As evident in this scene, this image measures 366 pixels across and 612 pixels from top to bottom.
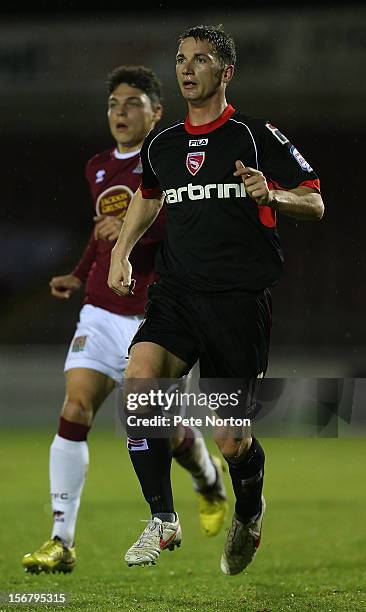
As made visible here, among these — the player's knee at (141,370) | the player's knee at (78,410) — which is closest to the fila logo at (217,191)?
the player's knee at (141,370)

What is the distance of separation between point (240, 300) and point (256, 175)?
69 centimetres

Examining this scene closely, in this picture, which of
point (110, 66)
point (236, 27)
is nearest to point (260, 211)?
point (236, 27)

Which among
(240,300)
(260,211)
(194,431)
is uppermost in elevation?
(260,211)

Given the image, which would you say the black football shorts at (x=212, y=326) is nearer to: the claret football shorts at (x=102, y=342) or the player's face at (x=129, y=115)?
the claret football shorts at (x=102, y=342)

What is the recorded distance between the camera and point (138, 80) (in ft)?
17.8

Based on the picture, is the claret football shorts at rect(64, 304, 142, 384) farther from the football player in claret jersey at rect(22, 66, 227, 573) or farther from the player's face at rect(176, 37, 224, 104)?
the player's face at rect(176, 37, 224, 104)

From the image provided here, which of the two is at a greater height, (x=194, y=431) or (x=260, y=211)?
(x=260, y=211)

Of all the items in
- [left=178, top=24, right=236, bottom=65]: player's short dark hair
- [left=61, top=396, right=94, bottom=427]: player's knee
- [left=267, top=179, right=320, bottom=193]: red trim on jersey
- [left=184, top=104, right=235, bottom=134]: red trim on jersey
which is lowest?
[left=61, top=396, right=94, bottom=427]: player's knee

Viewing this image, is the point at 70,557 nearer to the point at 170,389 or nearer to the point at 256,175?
the point at 170,389

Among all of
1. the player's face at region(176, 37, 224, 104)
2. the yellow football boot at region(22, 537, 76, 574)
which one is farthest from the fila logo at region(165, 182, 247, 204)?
the yellow football boot at region(22, 537, 76, 574)

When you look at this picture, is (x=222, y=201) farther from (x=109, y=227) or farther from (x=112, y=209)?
(x=112, y=209)

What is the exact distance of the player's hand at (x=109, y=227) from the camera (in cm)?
499

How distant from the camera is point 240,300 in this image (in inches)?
162

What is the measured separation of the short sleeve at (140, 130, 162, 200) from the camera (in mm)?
4188
